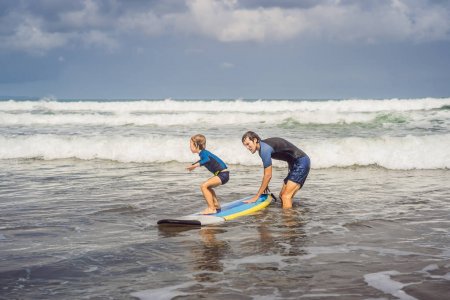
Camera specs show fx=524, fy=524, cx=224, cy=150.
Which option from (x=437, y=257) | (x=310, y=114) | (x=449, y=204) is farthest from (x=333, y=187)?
(x=310, y=114)

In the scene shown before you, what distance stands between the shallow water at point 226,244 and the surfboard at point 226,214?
0.47ft

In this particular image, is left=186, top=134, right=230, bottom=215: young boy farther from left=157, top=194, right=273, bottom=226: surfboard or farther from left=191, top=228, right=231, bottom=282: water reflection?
left=191, top=228, right=231, bottom=282: water reflection

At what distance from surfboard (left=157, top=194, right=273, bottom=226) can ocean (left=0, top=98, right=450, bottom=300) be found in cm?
16

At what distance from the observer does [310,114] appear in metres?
25.8

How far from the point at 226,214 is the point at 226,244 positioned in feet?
5.14

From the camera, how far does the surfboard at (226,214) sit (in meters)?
7.30

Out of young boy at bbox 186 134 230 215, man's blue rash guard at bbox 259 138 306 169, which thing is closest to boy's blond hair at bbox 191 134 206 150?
young boy at bbox 186 134 230 215

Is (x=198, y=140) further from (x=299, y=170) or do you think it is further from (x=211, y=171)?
(x=299, y=170)

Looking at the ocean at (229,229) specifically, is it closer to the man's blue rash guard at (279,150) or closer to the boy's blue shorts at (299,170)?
the boy's blue shorts at (299,170)

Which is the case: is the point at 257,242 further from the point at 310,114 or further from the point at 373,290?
the point at 310,114

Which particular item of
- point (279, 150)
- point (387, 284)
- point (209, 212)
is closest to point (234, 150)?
point (279, 150)

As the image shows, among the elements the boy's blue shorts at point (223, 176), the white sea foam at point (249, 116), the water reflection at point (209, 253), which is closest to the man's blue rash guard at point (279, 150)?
the boy's blue shorts at point (223, 176)

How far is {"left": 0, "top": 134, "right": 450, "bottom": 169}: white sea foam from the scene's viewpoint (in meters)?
14.1

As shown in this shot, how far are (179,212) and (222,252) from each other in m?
2.69
